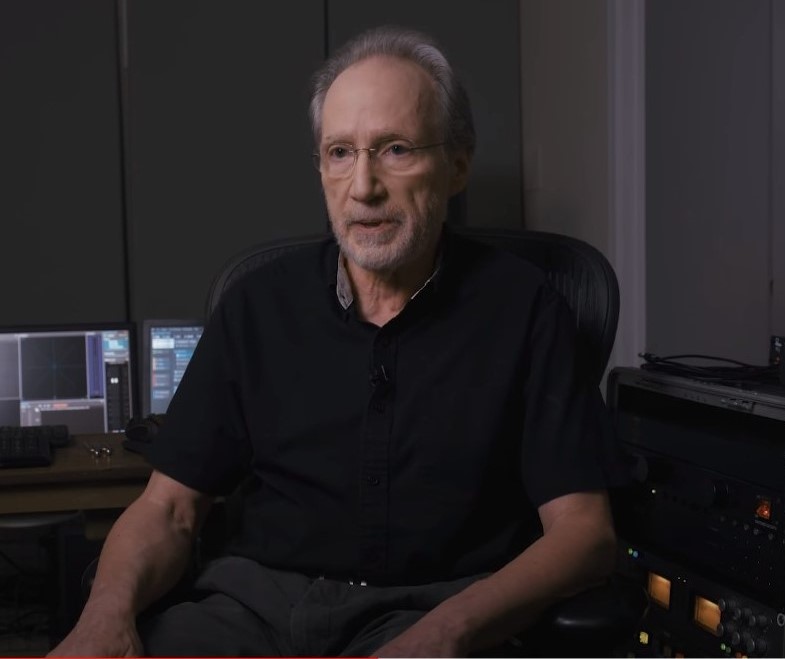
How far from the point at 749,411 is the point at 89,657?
0.96 m

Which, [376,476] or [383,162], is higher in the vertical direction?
[383,162]

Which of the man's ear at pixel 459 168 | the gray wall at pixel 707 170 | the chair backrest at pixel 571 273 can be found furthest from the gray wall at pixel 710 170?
the man's ear at pixel 459 168

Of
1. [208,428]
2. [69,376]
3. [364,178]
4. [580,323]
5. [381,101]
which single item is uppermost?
[381,101]

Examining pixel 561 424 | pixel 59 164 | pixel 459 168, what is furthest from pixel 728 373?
pixel 59 164

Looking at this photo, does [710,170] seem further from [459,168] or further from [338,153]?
[338,153]

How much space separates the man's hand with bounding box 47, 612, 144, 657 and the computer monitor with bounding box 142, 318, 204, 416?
1245mm

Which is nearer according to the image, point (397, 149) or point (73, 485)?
point (397, 149)

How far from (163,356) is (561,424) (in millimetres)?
1359

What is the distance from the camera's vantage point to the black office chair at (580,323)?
1.15 meters

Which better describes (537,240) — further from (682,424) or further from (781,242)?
(781,242)

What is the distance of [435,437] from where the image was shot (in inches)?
53.0

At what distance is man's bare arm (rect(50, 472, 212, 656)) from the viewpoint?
117 cm

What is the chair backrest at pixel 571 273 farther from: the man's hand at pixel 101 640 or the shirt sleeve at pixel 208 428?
the man's hand at pixel 101 640

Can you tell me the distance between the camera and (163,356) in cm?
243
